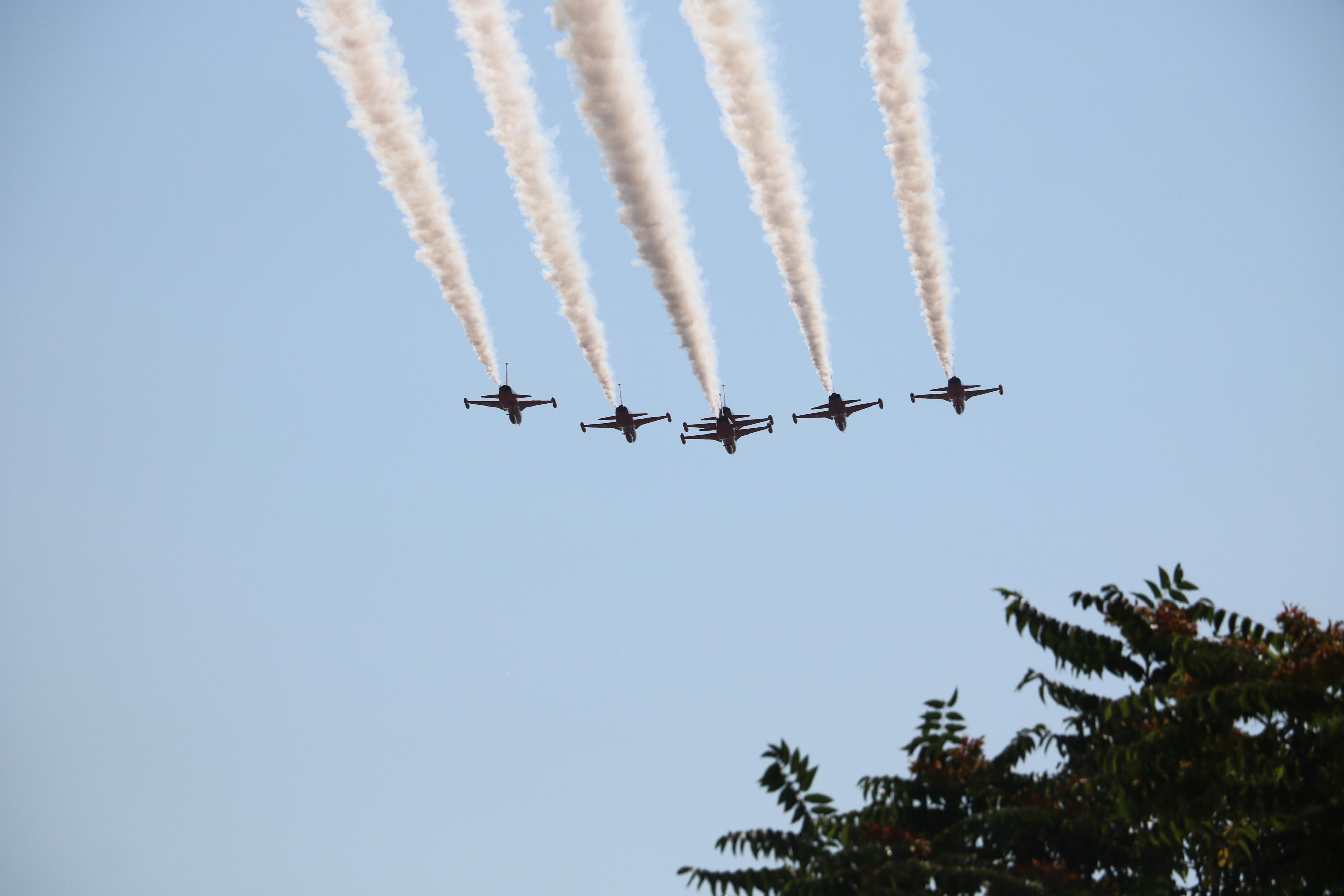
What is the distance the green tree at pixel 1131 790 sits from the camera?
16.8m

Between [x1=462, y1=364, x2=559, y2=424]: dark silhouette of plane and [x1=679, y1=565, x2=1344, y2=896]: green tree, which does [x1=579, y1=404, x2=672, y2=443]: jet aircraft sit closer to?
[x1=462, y1=364, x2=559, y2=424]: dark silhouette of plane

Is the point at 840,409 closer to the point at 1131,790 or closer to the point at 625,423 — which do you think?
the point at 625,423

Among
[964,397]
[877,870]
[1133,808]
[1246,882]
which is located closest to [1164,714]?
[1133,808]

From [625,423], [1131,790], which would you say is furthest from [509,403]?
[1131,790]

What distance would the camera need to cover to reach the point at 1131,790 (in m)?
17.3

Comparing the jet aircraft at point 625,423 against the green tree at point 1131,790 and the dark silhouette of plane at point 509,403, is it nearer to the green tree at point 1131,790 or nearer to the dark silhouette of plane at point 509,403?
the dark silhouette of plane at point 509,403

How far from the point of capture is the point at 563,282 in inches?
1753

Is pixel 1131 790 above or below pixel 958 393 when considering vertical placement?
below

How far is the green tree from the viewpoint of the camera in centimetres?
1684

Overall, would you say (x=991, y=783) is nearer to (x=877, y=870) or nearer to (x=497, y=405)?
(x=877, y=870)

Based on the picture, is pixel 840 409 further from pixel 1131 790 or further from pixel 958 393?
pixel 1131 790

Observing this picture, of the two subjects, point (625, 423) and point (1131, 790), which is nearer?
point (1131, 790)

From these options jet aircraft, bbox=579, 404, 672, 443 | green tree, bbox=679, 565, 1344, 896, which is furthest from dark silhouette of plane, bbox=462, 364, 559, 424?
Result: green tree, bbox=679, 565, 1344, 896

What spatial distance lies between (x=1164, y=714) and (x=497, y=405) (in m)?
40.7
